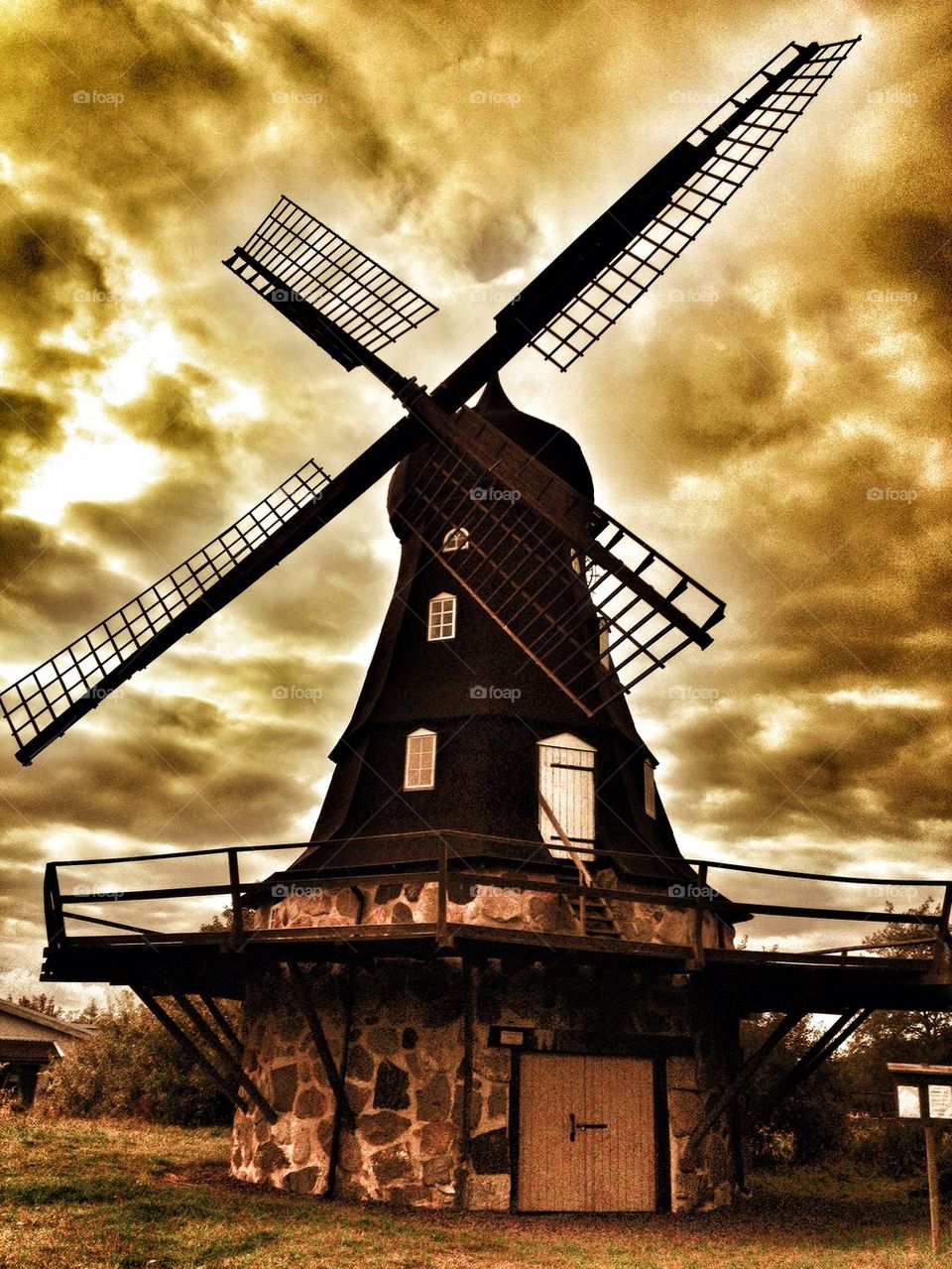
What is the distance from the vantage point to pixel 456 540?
52.7ft

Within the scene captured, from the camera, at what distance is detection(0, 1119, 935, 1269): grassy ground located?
30.2 feet

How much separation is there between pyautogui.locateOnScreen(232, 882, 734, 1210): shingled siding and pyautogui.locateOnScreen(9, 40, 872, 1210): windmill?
1.3 inches

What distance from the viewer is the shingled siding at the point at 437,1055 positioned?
1248 centimetres

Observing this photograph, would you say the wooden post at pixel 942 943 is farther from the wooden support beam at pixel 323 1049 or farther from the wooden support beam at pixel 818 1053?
the wooden support beam at pixel 323 1049

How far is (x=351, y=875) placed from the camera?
14.0m

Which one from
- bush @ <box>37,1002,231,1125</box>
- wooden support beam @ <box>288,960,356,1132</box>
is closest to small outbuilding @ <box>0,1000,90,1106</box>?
→ bush @ <box>37,1002,231,1125</box>

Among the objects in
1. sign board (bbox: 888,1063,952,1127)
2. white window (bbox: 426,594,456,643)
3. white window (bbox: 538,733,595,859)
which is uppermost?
white window (bbox: 426,594,456,643)

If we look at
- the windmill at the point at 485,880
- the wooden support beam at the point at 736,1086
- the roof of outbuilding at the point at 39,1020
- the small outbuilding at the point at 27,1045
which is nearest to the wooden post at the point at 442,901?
the windmill at the point at 485,880

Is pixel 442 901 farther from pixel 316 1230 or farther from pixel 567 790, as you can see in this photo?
pixel 567 790

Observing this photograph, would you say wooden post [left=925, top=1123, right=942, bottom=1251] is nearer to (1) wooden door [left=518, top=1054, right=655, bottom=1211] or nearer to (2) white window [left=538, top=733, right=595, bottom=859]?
(1) wooden door [left=518, top=1054, right=655, bottom=1211]

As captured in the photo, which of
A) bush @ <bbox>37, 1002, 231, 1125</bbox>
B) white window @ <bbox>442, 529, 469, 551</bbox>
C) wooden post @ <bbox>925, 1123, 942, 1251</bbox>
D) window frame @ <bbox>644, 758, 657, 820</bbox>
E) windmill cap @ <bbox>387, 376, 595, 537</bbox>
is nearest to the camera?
wooden post @ <bbox>925, 1123, 942, 1251</bbox>

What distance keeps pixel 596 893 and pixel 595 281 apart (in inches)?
381

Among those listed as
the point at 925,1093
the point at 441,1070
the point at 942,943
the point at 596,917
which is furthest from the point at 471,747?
Result: the point at 925,1093

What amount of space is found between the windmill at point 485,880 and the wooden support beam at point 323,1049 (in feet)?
0.14
